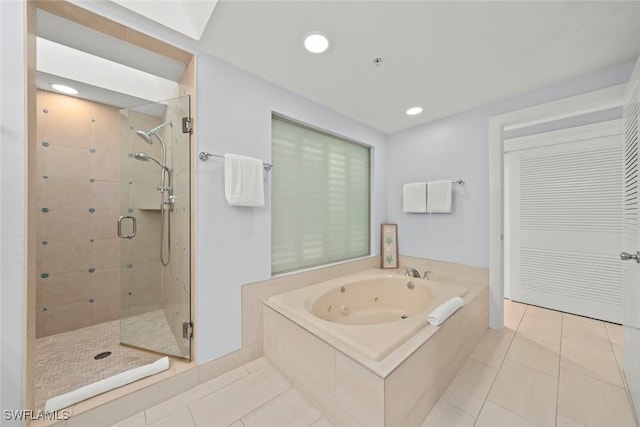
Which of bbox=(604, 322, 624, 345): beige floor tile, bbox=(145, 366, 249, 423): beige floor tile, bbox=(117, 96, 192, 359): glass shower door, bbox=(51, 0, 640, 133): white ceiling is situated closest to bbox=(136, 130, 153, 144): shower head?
bbox=(117, 96, 192, 359): glass shower door

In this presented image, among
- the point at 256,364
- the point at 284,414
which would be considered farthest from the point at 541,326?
the point at 256,364

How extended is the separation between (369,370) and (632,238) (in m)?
1.64

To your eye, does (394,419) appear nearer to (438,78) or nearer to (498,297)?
(498,297)

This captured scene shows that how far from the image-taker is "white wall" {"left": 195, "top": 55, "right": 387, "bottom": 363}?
1511mm

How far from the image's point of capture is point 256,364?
5.45ft

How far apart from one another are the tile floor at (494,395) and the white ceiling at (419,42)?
6.89 ft

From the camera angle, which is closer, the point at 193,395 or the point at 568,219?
the point at 193,395

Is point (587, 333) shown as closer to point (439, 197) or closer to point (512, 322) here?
point (512, 322)

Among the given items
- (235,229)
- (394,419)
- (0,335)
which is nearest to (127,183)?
(235,229)

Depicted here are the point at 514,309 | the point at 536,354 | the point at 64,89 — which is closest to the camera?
the point at 536,354

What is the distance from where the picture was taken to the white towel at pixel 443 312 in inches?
54.0

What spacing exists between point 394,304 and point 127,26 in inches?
112

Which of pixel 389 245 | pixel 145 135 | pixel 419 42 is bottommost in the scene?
pixel 389 245

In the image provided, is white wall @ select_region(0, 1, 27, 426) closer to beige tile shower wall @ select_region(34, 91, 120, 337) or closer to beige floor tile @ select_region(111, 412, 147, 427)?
beige floor tile @ select_region(111, 412, 147, 427)
